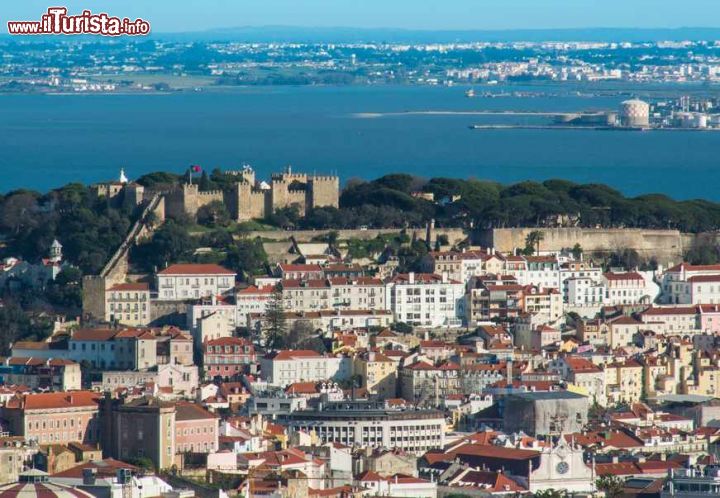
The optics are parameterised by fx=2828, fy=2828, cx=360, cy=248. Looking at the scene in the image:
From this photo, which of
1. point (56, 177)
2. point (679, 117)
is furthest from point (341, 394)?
point (679, 117)

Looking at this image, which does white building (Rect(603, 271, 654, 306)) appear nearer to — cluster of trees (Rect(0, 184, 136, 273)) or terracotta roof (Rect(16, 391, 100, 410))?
cluster of trees (Rect(0, 184, 136, 273))

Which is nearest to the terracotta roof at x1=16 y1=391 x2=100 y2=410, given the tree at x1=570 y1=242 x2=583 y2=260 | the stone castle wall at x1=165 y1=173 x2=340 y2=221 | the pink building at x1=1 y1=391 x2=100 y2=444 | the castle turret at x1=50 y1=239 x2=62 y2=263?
the pink building at x1=1 y1=391 x2=100 y2=444

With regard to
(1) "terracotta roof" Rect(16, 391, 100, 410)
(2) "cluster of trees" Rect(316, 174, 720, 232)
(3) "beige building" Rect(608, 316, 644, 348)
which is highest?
(2) "cluster of trees" Rect(316, 174, 720, 232)

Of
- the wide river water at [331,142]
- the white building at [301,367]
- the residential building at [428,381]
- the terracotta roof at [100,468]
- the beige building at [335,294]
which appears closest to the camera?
the terracotta roof at [100,468]

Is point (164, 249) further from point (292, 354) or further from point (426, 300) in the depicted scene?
point (292, 354)

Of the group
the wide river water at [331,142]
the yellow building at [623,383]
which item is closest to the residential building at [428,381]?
the yellow building at [623,383]

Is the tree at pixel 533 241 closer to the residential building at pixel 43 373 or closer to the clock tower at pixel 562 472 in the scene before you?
the residential building at pixel 43 373
